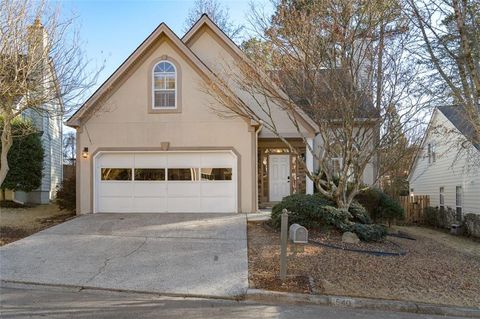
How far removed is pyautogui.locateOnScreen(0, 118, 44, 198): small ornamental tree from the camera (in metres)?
19.5

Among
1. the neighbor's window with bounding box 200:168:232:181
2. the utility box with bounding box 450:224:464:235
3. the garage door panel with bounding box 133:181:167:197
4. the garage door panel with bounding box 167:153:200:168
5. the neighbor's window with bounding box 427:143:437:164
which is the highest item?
the neighbor's window with bounding box 427:143:437:164

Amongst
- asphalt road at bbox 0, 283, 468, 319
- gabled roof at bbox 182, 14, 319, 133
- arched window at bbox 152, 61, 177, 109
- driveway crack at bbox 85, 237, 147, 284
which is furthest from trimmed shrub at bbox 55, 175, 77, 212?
asphalt road at bbox 0, 283, 468, 319

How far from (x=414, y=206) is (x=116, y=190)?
16.4 metres

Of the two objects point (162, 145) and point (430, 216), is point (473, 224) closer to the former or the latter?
point (430, 216)

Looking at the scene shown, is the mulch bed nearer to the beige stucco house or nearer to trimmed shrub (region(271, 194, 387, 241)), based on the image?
the beige stucco house

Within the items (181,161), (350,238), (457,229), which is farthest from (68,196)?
(457,229)

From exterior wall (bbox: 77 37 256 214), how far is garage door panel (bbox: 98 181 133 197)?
0.46 meters

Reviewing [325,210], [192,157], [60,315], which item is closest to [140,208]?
[192,157]

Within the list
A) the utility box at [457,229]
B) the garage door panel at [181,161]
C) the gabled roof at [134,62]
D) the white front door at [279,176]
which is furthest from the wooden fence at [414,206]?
the gabled roof at [134,62]

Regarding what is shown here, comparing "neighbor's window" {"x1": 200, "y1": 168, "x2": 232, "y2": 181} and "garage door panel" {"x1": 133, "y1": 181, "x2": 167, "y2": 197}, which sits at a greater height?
"neighbor's window" {"x1": 200, "y1": 168, "x2": 232, "y2": 181}

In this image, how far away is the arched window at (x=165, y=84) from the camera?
16.8 m

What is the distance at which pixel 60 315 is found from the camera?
6598mm

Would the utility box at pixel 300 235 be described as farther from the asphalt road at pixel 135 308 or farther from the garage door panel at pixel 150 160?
the garage door panel at pixel 150 160

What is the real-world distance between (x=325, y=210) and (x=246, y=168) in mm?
4202
